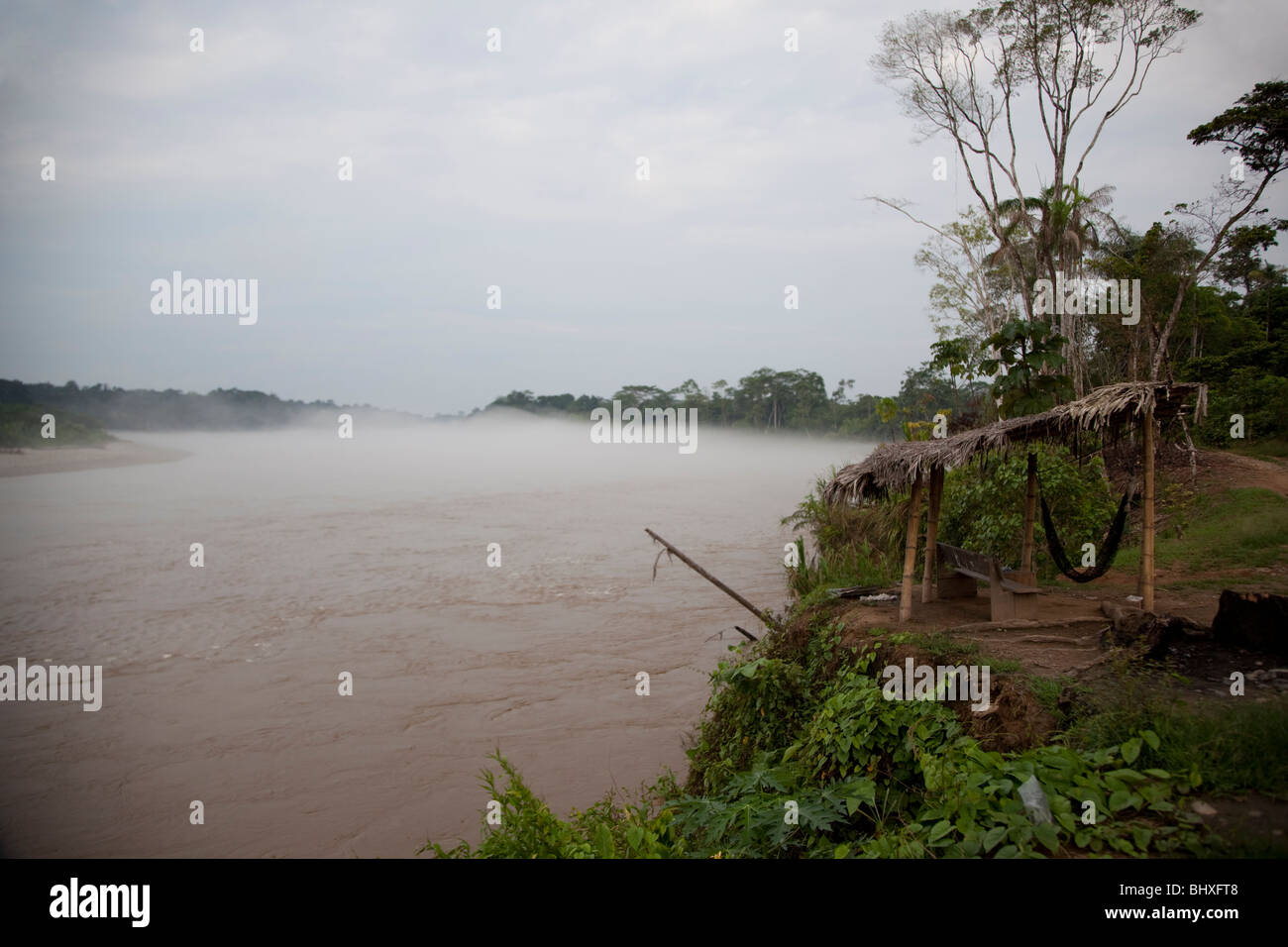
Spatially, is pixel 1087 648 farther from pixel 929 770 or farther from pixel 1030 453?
pixel 1030 453

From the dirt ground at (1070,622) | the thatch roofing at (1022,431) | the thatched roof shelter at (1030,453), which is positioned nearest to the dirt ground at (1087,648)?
the dirt ground at (1070,622)

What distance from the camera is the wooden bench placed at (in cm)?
634

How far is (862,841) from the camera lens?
371 cm

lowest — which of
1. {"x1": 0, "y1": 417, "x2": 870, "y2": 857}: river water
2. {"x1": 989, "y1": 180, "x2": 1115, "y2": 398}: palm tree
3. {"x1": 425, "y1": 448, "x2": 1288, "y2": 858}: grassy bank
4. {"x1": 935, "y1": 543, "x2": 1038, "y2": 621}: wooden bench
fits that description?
{"x1": 0, "y1": 417, "x2": 870, "y2": 857}: river water

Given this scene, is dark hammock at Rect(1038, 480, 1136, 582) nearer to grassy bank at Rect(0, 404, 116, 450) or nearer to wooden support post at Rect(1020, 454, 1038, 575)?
wooden support post at Rect(1020, 454, 1038, 575)

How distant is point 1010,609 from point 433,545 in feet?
45.2

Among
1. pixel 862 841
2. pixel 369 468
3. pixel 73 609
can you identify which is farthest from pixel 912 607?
pixel 369 468

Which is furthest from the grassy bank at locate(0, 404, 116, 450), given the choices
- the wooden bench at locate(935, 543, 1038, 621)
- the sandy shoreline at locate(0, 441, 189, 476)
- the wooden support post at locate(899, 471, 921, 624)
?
the wooden bench at locate(935, 543, 1038, 621)

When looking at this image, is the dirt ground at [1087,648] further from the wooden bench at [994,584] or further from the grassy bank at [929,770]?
the wooden bench at [994,584]

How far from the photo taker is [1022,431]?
6.32 metres

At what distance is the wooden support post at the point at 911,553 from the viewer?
678 centimetres

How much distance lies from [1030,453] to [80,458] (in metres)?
31.4

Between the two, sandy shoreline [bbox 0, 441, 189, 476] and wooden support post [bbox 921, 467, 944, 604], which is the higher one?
sandy shoreline [bbox 0, 441, 189, 476]
